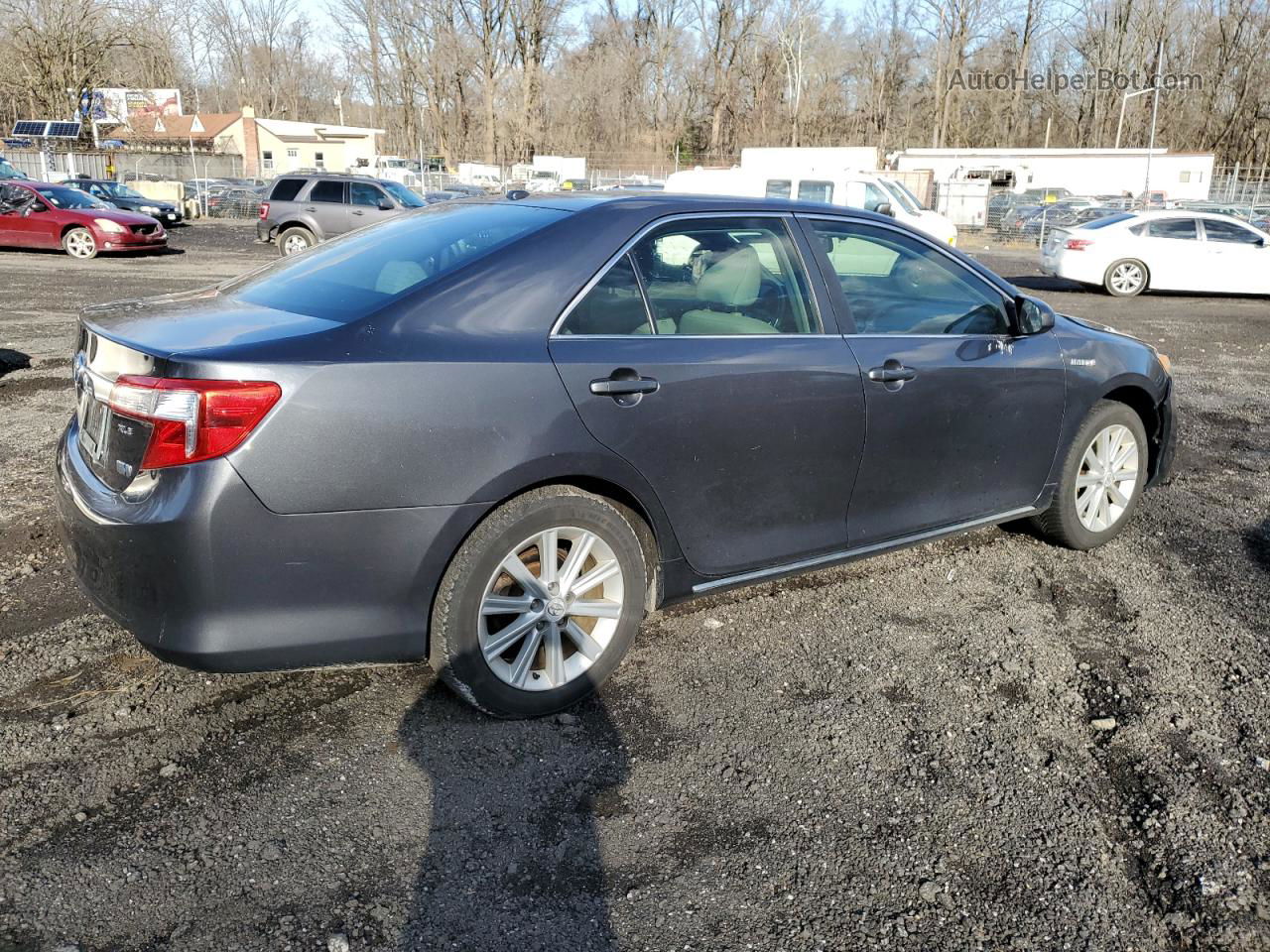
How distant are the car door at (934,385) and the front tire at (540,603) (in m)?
1.07

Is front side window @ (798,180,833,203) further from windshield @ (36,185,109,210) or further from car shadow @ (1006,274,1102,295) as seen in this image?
windshield @ (36,185,109,210)

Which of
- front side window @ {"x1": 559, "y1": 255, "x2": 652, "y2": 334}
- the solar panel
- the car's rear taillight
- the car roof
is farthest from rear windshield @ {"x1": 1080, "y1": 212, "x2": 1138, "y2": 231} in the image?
the solar panel

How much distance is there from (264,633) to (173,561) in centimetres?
31

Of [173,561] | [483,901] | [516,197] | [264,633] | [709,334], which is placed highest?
[516,197]

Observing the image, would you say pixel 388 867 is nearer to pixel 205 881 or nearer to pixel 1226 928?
pixel 205 881

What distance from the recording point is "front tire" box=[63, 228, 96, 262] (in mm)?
21016

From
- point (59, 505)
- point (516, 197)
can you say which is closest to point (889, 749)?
point (516, 197)

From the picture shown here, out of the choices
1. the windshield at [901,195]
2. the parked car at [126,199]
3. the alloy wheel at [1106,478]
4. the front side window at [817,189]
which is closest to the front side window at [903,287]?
the alloy wheel at [1106,478]

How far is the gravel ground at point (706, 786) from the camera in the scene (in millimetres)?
2521

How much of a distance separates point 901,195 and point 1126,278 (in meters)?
5.71

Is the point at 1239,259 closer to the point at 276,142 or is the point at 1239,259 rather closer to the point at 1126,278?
the point at 1126,278

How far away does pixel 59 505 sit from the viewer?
10.9 feet

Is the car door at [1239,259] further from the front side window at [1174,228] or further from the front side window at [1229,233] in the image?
the front side window at [1174,228]

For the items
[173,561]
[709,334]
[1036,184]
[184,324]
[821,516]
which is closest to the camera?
[173,561]
